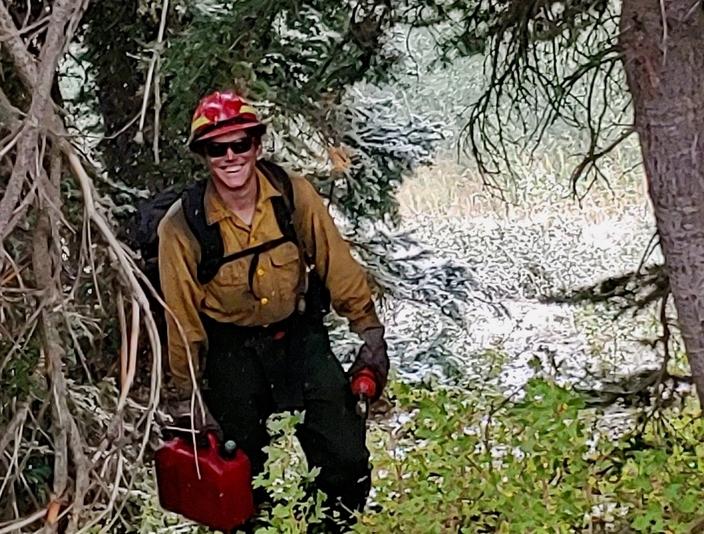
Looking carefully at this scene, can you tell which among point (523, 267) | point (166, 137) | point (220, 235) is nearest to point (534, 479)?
point (220, 235)

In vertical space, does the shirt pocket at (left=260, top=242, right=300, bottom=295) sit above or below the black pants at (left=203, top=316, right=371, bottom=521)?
above

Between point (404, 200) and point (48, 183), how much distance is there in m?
9.05

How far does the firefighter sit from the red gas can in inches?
7.6

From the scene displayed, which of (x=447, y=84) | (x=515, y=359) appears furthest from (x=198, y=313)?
(x=447, y=84)

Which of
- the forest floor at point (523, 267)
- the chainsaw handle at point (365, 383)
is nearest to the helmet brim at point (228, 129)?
the chainsaw handle at point (365, 383)

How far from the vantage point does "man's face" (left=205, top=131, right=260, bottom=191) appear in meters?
3.77

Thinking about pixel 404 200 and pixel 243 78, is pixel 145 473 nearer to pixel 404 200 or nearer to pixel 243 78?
pixel 243 78

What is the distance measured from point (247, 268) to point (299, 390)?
1.93 feet

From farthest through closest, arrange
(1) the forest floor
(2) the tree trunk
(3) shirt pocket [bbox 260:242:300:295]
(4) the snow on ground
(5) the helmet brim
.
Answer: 1. (1) the forest floor
2. (4) the snow on ground
3. (3) shirt pocket [bbox 260:242:300:295]
4. (5) the helmet brim
5. (2) the tree trunk

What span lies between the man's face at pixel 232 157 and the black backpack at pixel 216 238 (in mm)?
126

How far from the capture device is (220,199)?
3875 mm

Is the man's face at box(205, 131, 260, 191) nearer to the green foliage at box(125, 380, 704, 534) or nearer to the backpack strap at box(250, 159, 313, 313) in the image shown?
the backpack strap at box(250, 159, 313, 313)

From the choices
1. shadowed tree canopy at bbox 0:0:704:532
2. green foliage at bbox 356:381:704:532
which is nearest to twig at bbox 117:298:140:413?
shadowed tree canopy at bbox 0:0:704:532

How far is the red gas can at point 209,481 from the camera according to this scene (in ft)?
12.8
